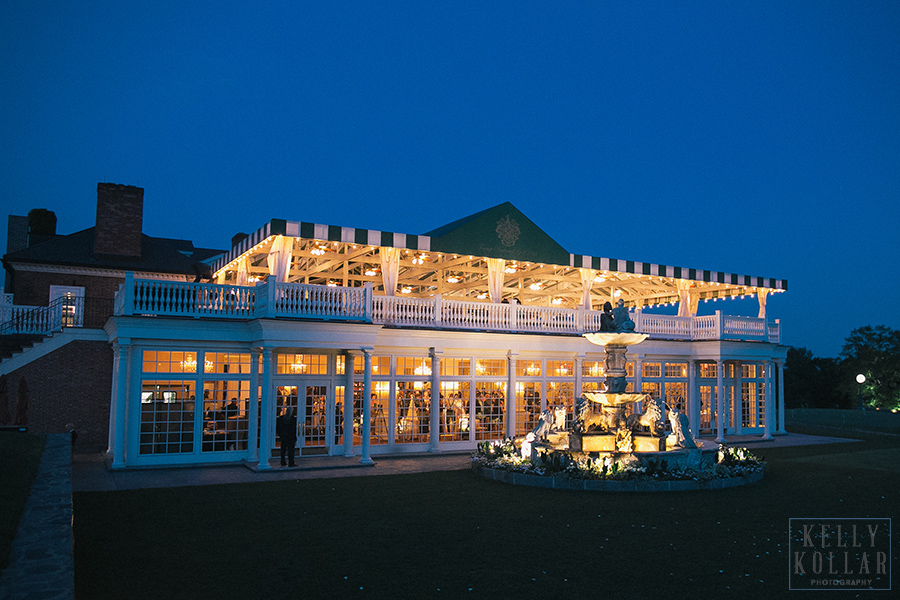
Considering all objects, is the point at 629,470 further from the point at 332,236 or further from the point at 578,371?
the point at 332,236

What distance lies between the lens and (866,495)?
11.9 m

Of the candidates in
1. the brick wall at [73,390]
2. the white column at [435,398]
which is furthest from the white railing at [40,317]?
the white column at [435,398]

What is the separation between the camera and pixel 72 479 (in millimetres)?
13469

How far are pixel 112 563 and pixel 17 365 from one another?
13.7m

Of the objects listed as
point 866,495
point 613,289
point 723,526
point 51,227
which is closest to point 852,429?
point 613,289

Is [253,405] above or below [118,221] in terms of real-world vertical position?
below

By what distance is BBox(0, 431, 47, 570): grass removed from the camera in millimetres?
5836

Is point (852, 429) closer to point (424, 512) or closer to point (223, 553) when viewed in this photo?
point (424, 512)

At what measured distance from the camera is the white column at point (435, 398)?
1884 cm

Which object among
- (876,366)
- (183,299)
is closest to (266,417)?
(183,299)

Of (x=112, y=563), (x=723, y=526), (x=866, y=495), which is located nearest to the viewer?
(x=112, y=563)

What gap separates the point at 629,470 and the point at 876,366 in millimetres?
36735

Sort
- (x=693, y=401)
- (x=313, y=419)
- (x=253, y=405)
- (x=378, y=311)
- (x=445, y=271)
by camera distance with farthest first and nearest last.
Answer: (x=445, y=271) → (x=693, y=401) → (x=378, y=311) → (x=313, y=419) → (x=253, y=405)

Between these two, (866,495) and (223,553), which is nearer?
Result: (223,553)
